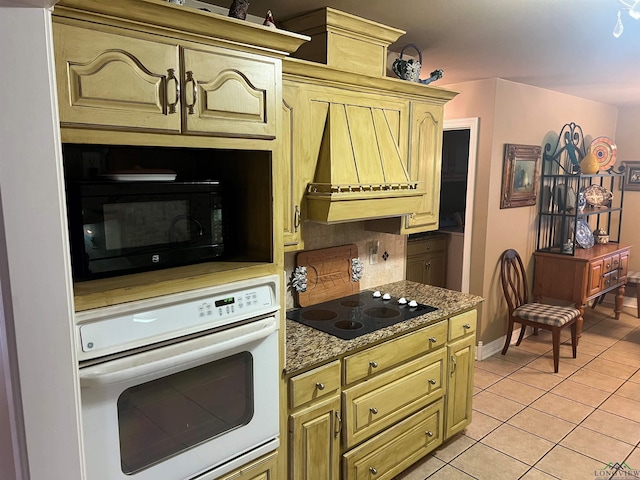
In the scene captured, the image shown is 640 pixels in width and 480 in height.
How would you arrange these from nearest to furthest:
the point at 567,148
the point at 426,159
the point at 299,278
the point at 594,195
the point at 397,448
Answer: the point at 397,448, the point at 299,278, the point at 426,159, the point at 567,148, the point at 594,195

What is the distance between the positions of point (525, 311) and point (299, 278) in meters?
2.49

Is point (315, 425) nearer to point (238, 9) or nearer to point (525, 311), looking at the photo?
point (238, 9)

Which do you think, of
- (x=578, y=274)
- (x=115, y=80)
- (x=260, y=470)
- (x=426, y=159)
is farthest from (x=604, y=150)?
(x=115, y=80)

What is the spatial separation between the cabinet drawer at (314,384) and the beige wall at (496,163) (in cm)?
239

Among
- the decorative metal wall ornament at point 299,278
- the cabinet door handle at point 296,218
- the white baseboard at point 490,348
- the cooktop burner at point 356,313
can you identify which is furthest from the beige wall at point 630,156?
the cabinet door handle at point 296,218

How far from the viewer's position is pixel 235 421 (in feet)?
5.68

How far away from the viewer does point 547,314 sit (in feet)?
13.3

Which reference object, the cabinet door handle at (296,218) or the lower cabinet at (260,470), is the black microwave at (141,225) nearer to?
the cabinet door handle at (296,218)

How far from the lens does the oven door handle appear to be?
4.33ft

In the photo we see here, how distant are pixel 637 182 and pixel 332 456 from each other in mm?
5317

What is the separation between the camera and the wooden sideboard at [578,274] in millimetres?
4367

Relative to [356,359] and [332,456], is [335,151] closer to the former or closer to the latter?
[356,359]

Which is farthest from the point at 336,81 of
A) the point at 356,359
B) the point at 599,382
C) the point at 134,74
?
the point at 599,382

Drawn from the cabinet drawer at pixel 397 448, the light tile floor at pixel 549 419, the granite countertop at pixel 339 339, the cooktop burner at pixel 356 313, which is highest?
the cooktop burner at pixel 356 313
